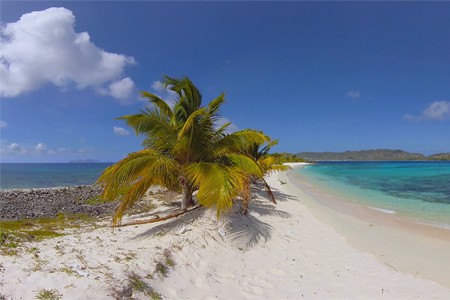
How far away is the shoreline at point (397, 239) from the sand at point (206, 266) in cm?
25

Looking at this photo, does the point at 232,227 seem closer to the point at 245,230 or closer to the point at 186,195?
the point at 245,230

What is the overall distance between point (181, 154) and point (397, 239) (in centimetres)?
634

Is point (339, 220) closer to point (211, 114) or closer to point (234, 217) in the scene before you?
point (234, 217)

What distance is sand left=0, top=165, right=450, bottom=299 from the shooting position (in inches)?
148

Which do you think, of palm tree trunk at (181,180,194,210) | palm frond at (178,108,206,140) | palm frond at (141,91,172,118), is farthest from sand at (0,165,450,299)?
palm frond at (141,91,172,118)

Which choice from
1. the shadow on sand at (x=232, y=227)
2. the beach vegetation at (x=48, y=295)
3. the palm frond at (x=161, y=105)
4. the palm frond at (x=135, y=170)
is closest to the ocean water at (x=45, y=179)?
the palm frond at (x=161, y=105)

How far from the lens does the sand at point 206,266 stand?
376 cm

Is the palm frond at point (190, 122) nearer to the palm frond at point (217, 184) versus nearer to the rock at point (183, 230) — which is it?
the palm frond at point (217, 184)

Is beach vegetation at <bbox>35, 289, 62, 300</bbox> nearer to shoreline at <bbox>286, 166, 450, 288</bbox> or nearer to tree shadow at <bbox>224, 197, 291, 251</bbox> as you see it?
tree shadow at <bbox>224, 197, 291, 251</bbox>

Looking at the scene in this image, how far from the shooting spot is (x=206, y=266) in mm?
5203

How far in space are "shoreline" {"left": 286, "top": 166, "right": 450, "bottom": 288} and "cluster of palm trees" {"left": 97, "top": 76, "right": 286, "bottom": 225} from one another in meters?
3.33

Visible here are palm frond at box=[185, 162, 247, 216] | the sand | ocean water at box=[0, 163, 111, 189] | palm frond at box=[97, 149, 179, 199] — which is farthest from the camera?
ocean water at box=[0, 163, 111, 189]

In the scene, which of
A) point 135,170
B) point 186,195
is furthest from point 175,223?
point 135,170

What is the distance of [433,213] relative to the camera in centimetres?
1181
